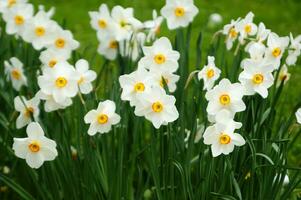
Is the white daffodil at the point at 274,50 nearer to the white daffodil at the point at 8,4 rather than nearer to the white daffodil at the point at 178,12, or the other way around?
the white daffodil at the point at 178,12

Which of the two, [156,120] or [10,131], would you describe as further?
[10,131]

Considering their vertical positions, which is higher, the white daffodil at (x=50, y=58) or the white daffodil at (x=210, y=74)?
the white daffodil at (x=50, y=58)

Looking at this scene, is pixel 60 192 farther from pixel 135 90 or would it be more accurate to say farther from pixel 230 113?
pixel 230 113

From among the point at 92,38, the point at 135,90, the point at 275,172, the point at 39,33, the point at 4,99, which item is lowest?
the point at 275,172

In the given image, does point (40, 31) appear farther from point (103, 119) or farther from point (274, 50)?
point (274, 50)

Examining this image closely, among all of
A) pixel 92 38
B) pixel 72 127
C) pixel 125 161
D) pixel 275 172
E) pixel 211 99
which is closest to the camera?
pixel 211 99

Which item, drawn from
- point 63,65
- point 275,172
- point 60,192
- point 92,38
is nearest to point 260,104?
point 275,172

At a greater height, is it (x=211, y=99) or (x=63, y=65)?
(x=63, y=65)

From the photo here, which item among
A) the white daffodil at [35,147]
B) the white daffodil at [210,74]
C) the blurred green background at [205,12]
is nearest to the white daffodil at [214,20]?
the blurred green background at [205,12]
